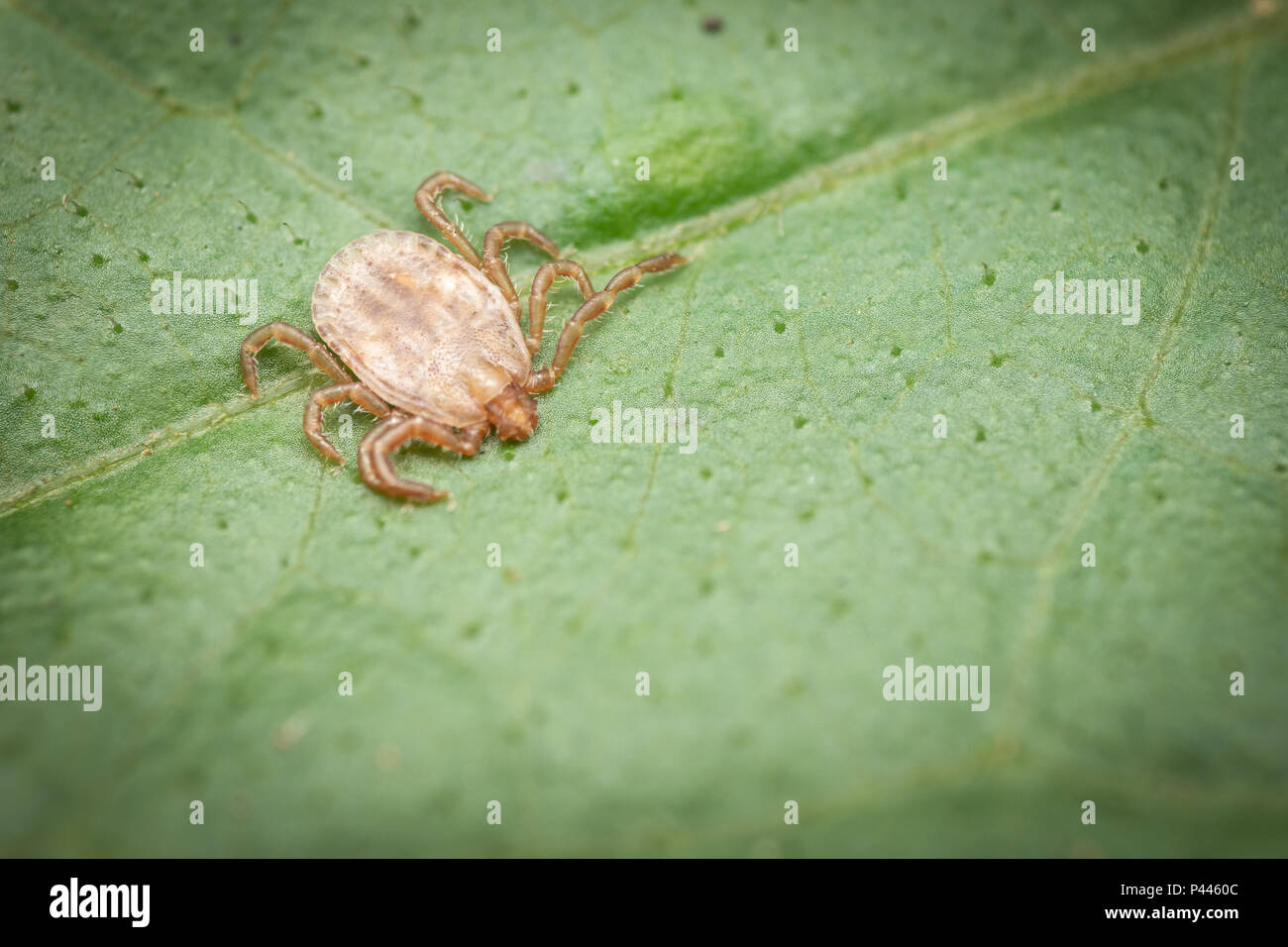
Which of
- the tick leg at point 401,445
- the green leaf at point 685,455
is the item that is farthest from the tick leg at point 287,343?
the tick leg at point 401,445

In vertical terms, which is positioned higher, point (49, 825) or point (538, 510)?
point (538, 510)

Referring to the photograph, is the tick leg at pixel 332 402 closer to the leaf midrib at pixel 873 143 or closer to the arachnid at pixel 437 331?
the arachnid at pixel 437 331

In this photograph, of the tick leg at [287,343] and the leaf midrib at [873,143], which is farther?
the leaf midrib at [873,143]

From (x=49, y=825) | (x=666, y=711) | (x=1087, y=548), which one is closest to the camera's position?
(x=49, y=825)

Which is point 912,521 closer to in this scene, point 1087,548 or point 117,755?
point 1087,548

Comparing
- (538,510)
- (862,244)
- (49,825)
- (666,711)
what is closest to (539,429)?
(538,510)

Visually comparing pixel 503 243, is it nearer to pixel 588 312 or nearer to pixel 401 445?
pixel 588 312

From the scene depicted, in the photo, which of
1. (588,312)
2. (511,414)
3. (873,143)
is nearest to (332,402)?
(511,414)

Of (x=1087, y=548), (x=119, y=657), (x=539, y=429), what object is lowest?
(x=119, y=657)
